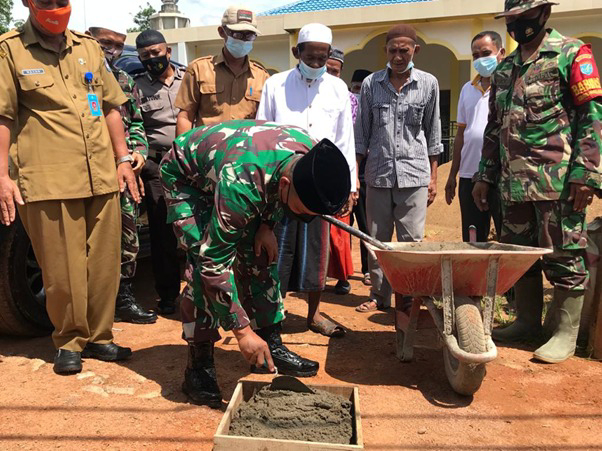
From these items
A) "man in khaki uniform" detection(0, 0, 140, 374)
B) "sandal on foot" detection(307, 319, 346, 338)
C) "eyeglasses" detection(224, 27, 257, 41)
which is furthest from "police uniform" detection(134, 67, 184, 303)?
"sandal on foot" detection(307, 319, 346, 338)

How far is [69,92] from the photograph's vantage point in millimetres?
3436

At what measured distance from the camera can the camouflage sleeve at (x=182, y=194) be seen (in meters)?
3.09

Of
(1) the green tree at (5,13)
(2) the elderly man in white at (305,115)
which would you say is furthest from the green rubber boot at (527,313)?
(1) the green tree at (5,13)

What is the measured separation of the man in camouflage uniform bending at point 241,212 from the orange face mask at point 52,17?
956mm

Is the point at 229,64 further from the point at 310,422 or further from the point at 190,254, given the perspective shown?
the point at 310,422

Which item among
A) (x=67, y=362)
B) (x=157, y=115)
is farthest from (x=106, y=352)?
(x=157, y=115)

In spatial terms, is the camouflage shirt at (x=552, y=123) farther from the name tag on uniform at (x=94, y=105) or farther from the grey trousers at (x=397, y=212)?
the name tag on uniform at (x=94, y=105)

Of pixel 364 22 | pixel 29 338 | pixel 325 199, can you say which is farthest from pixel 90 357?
pixel 364 22

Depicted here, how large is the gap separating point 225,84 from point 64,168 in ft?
4.81

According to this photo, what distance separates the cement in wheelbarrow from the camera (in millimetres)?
2988

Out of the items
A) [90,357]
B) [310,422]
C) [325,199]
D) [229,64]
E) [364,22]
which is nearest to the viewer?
[325,199]

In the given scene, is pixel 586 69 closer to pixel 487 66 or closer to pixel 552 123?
pixel 552 123

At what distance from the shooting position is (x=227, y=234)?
266 cm

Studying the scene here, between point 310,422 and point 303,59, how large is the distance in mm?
2445
